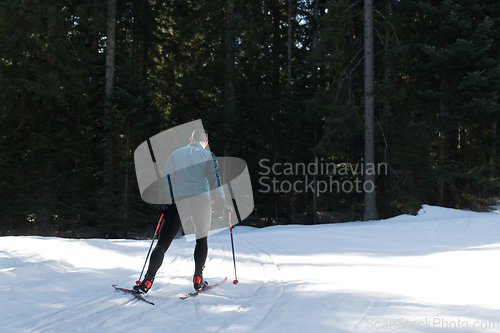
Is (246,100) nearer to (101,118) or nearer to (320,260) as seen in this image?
(101,118)

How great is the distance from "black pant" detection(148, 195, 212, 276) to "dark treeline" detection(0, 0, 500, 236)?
1333 centimetres

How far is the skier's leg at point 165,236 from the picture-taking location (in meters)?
3.90

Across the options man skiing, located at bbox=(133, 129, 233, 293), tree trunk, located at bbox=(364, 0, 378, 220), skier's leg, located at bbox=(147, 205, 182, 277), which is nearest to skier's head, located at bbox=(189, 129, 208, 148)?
man skiing, located at bbox=(133, 129, 233, 293)

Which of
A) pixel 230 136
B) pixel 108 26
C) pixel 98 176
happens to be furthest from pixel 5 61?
pixel 230 136

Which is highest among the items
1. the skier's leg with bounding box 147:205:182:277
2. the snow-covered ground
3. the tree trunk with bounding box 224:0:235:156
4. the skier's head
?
the tree trunk with bounding box 224:0:235:156

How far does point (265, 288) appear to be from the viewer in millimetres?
4238

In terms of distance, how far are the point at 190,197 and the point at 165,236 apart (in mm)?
457

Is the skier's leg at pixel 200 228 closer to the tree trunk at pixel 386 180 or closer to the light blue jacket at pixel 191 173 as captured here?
the light blue jacket at pixel 191 173

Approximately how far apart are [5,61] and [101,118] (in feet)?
14.7

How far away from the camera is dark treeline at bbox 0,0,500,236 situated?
15805 millimetres

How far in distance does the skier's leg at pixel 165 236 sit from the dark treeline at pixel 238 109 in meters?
13.3

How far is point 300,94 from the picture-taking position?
66.9ft

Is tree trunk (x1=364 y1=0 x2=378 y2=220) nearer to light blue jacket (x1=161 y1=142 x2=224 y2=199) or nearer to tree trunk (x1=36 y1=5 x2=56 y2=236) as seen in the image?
tree trunk (x1=36 y1=5 x2=56 y2=236)

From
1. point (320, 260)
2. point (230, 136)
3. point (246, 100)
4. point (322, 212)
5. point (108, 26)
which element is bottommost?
point (322, 212)
